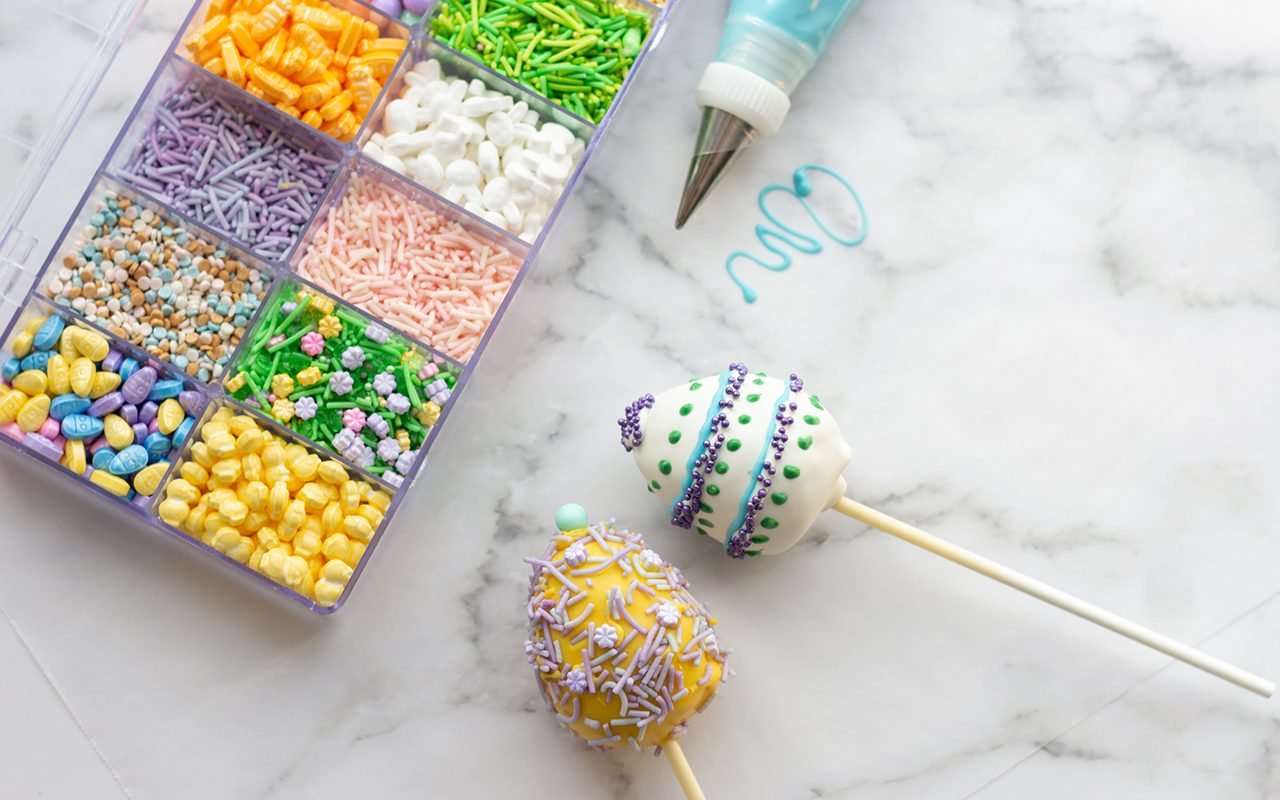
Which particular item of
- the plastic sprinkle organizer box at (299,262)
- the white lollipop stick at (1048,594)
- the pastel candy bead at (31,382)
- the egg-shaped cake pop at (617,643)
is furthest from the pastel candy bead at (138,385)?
the white lollipop stick at (1048,594)

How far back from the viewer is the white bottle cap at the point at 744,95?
169 centimetres

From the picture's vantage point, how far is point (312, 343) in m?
1.64

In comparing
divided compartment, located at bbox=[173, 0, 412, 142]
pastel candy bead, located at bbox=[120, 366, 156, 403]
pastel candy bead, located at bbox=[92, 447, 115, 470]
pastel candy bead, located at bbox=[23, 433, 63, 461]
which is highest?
divided compartment, located at bbox=[173, 0, 412, 142]

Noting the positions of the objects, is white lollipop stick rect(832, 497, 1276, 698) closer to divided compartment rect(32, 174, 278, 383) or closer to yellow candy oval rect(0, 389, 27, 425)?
divided compartment rect(32, 174, 278, 383)

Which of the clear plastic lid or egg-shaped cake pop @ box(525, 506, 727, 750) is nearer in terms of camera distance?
egg-shaped cake pop @ box(525, 506, 727, 750)

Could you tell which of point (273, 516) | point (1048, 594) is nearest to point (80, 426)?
point (273, 516)

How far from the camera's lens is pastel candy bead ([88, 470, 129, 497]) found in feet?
5.27

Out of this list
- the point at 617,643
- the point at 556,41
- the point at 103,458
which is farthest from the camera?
the point at 556,41

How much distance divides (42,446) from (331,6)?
0.74 metres

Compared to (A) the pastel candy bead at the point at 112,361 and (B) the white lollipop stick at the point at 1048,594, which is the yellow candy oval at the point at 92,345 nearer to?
(A) the pastel candy bead at the point at 112,361

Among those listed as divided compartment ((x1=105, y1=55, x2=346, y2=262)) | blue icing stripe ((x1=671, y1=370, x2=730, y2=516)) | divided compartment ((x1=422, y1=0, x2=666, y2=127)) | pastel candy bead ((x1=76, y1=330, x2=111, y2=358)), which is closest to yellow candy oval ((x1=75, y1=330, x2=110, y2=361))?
pastel candy bead ((x1=76, y1=330, x2=111, y2=358))

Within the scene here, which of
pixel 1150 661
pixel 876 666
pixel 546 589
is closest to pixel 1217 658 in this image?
pixel 1150 661

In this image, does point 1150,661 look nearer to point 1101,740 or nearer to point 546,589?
point 1101,740

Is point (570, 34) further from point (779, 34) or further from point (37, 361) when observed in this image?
point (37, 361)
